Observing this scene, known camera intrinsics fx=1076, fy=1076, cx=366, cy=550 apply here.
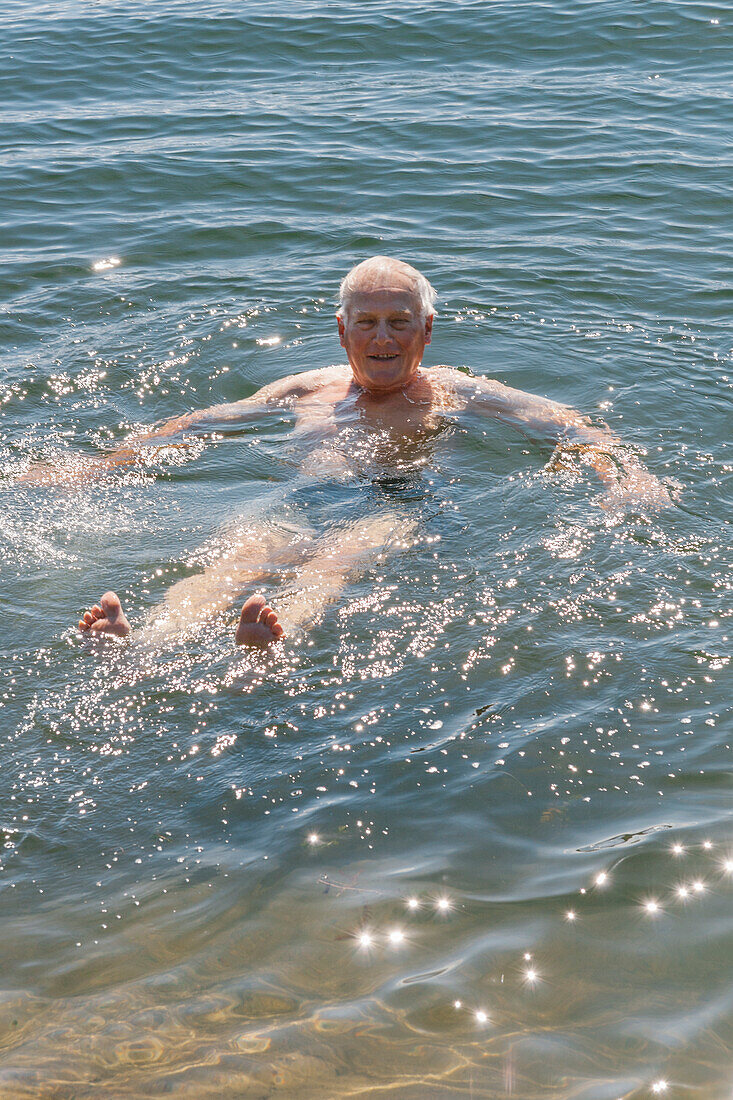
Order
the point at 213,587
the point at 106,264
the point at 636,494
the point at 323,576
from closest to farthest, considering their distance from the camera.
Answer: the point at 213,587 → the point at 323,576 → the point at 636,494 → the point at 106,264

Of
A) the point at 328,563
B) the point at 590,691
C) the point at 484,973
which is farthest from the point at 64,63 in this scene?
the point at 484,973

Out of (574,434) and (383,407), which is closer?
(574,434)

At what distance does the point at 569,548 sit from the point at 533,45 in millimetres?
11117

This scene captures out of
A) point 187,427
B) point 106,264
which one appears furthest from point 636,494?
point 106,264

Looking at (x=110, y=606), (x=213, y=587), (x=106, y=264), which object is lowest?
(x=213, y=587)

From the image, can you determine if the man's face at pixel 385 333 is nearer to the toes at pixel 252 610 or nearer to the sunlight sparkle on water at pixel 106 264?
the toes at pixel 252 610

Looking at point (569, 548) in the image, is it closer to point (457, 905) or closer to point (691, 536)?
point (691, 536)

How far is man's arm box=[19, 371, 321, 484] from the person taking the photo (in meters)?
6.12

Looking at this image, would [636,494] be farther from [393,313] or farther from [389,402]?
[393,313]

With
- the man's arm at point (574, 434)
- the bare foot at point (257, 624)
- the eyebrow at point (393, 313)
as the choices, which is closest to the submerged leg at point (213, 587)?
the bare foot at point (257, 624)

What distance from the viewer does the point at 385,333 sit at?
6348 millimetres

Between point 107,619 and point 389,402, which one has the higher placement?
point 389,402

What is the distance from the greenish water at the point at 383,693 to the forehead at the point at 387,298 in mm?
793

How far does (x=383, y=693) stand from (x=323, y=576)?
2.93 feet
